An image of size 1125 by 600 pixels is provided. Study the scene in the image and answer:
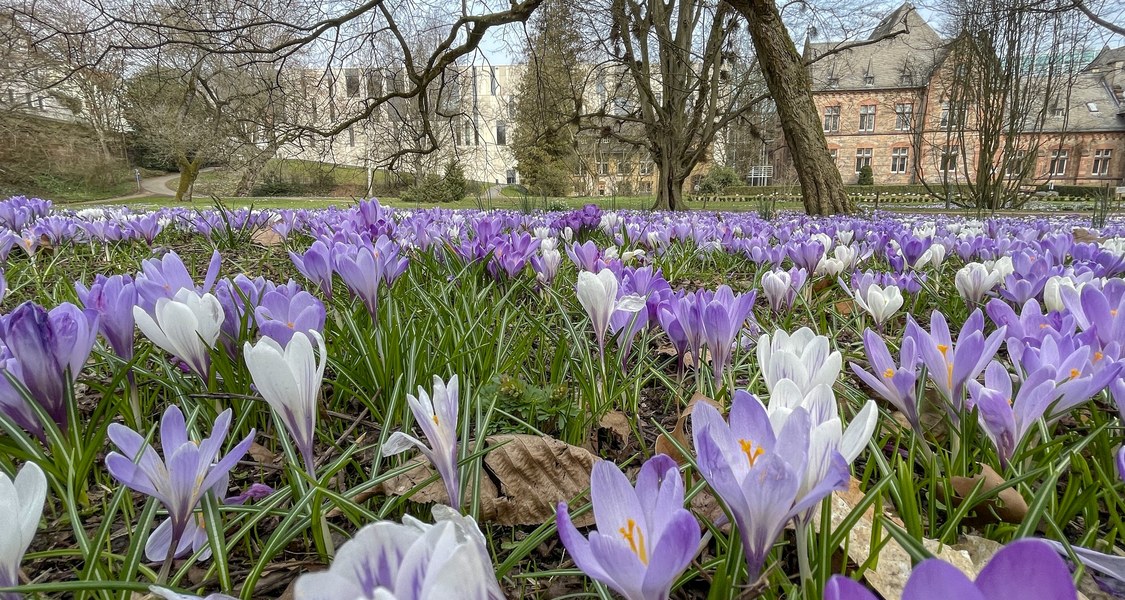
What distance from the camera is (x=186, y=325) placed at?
3.21 ft

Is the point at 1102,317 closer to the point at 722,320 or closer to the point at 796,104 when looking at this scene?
the point at 722,320

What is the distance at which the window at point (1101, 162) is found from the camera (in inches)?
1497

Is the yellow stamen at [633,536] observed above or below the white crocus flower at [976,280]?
below

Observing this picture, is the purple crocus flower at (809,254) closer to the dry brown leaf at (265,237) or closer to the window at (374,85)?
the dry brown leaf at (265,237)

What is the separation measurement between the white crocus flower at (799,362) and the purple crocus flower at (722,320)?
10.6 inches

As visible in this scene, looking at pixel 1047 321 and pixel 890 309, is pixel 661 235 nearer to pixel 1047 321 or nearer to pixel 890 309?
pixel 890 309

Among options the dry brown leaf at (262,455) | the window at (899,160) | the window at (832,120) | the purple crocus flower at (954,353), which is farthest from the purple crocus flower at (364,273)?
the window at (899,160)

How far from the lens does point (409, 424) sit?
3.40 feet

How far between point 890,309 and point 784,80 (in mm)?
6874

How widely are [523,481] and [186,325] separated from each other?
0.62 meters

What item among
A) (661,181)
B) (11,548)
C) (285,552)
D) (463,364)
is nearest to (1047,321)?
(463,364)

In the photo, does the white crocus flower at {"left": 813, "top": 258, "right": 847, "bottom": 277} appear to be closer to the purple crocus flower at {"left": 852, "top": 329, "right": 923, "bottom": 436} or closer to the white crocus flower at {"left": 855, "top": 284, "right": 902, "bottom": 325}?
the white crocus flower at {"left": 855, "top": 284, "right": 902, "bottom": 325}

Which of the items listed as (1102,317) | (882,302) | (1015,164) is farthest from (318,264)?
(1015,164)

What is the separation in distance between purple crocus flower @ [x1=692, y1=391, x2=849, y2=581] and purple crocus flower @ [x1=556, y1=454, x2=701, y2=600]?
44 millimetres
